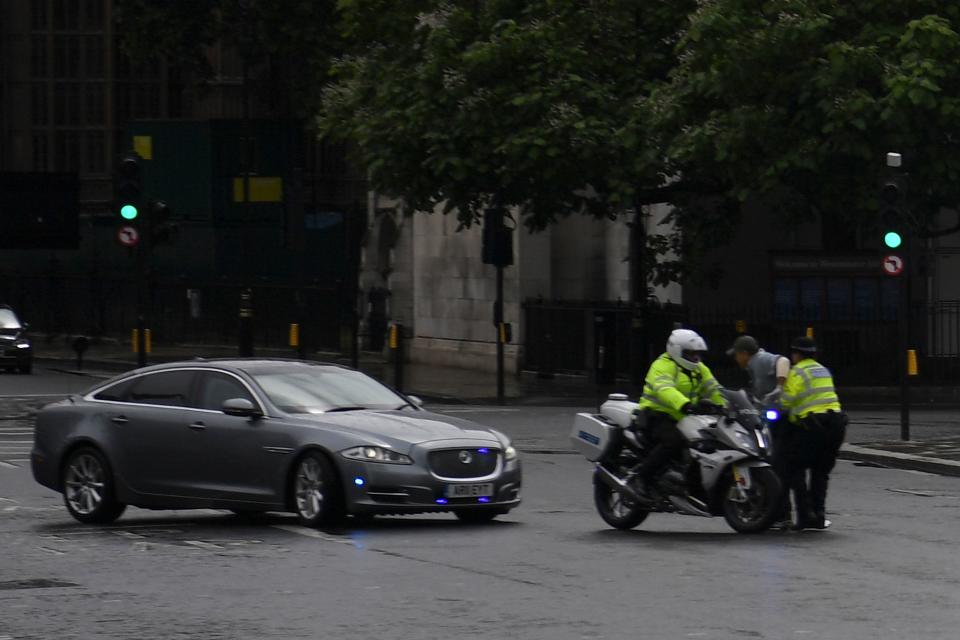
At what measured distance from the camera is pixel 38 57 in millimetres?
78312

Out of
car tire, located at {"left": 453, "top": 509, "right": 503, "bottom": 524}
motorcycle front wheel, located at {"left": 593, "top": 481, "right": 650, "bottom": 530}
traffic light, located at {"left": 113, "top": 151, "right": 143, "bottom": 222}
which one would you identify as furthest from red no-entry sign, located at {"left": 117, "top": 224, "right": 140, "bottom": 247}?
motorcycle front wheel, located at {"left": 593, "top": 481, "right": 650, "bottom": 530}

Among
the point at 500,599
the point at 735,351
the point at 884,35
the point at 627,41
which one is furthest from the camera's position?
the point at 627,41

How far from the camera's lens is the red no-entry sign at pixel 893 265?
84.2ft

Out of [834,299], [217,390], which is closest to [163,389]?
[217,390]

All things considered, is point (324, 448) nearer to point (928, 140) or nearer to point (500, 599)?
point (500, 599)

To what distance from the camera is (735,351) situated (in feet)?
56.4

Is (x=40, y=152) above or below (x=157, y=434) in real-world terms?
above

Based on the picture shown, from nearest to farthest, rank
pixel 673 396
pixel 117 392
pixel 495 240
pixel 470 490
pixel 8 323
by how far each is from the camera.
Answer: pixel 673 396, pixel 470 490, pixel 117 392, pixel 495 240, pixel 8 323

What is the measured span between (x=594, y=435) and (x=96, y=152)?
64748mm

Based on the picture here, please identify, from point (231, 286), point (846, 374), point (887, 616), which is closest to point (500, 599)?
point (887, 616)

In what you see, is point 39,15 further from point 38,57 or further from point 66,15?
point 38,57

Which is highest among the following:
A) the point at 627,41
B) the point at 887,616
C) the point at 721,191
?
the point at 627,41

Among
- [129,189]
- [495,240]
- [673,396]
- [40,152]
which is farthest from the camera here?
[40,152]

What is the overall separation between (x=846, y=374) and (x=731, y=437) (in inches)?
888
